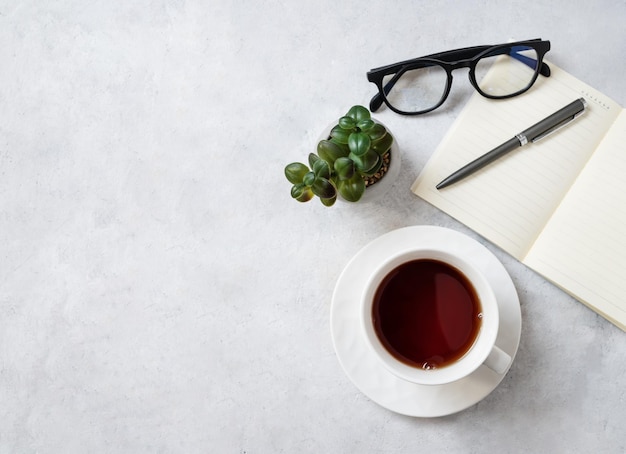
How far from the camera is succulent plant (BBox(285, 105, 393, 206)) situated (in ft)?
2.95

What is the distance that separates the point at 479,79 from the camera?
3.57 ft

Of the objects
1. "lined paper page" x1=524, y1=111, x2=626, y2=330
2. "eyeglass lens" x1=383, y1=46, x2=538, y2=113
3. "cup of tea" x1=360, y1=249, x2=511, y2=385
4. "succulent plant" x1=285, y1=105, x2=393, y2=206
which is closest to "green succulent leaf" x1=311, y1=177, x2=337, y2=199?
"succulent plant" x1=285, y1=105, x2=393, y2=206

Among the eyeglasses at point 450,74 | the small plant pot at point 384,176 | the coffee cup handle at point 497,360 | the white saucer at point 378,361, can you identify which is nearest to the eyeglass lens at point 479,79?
the eyeglasses at point 450,74

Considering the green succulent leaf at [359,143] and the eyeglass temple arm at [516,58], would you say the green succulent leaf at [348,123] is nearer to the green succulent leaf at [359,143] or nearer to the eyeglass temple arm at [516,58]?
the green succulent leaf at [359,143]

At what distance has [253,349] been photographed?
3.56 feet

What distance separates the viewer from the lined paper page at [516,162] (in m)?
1.05

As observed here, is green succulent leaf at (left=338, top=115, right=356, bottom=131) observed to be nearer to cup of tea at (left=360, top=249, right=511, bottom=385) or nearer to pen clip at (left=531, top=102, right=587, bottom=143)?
cup of tea at (left=360, top=249, right=511, bottom=385)

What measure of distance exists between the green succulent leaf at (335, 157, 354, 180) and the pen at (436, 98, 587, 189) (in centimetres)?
21

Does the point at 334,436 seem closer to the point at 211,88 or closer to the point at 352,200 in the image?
the point at 352,200

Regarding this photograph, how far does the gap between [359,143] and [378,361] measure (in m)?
0.34

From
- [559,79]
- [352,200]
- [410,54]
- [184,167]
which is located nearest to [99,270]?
[184,167]

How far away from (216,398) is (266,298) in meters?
0.18

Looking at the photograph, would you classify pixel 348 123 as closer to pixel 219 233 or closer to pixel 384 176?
pixel 384 176

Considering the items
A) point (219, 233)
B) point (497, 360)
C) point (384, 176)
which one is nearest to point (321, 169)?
point (384, 176)
